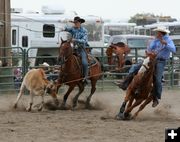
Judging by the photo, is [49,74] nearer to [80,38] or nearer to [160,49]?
[80,38]

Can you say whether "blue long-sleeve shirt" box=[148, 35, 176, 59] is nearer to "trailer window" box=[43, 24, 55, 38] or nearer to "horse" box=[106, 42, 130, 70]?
"horse" box=[106, 42, 130, 70]

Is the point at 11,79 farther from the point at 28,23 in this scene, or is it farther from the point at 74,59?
the point at 28,23

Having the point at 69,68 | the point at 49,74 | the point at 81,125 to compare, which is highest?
the point at 69,68

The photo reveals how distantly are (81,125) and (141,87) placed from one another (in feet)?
4.44

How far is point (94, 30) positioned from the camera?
2491cm

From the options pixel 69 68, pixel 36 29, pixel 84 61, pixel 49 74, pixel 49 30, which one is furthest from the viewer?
pixel 49 30

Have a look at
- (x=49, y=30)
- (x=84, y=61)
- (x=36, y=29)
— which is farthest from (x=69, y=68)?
(x=49, y=30)

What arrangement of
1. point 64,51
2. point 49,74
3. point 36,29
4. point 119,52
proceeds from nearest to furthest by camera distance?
point 64,51 < point 49,74 < point 119,52 < point 36,29

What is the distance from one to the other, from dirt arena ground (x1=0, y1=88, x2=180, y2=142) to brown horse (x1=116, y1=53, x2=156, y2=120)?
10.0 inches

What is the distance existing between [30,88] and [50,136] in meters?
3.78

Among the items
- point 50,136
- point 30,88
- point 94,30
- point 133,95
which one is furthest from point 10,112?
point 94,30

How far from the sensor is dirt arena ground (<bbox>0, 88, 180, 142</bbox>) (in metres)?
7.14

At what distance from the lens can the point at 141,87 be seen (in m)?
9.20

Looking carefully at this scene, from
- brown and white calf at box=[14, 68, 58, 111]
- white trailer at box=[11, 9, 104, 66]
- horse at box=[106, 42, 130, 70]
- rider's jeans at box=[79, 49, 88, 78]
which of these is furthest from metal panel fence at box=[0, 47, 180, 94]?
white trailer at box=[11, 9, 104, 66]
